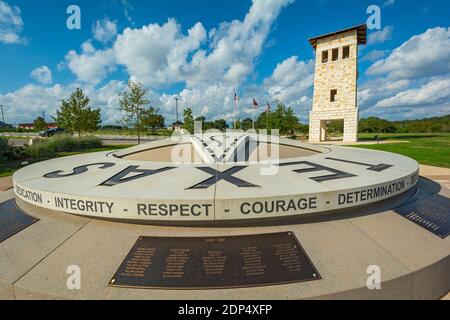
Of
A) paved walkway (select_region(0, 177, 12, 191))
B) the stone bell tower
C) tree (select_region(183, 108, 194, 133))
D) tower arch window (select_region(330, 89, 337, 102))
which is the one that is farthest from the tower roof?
paved walkway (select_region(0, 177, 12, 191))

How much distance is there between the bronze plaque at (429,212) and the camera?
3.55 meters

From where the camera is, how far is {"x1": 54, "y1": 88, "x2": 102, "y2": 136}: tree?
25828 mm

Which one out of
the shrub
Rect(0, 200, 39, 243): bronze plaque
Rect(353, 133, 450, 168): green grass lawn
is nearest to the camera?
Rect(0, 200, 39, 243): bronze plaque

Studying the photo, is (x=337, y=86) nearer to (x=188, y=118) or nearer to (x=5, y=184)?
(x=188, y=118)

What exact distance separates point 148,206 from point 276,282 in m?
1.93

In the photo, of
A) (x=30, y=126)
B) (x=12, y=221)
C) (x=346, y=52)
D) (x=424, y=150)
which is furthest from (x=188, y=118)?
(x=30, y=126)

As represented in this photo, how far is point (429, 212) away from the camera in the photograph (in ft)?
13.3

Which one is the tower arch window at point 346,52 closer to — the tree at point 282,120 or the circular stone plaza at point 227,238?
the tree at point 282,120

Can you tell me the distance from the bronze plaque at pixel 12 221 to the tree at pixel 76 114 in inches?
997

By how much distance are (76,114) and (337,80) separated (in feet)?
110

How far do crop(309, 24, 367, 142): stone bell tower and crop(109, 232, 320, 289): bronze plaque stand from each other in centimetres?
3279

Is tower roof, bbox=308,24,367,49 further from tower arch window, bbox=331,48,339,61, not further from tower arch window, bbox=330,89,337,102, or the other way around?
tower arch window, bbox=330,89,337,102

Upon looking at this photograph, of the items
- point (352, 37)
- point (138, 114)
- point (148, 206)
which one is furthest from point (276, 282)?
point (352, 37)
